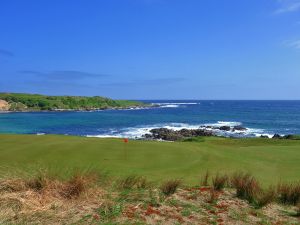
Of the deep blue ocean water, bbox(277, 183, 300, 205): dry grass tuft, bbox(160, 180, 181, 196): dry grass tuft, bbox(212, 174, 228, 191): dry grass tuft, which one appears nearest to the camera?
bbox(277, 183, 300, 205): dry grass tuft

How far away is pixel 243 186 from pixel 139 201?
101 inches

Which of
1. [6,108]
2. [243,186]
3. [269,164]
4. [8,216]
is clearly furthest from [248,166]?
[6,108]

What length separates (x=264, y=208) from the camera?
8336mm

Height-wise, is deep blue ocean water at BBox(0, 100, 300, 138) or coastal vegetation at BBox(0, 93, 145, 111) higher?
coastal vegetation at BBox(0, 93, 145, 111)

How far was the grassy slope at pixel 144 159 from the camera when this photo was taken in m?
11.6

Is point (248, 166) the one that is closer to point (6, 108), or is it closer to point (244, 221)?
point (244, 221)

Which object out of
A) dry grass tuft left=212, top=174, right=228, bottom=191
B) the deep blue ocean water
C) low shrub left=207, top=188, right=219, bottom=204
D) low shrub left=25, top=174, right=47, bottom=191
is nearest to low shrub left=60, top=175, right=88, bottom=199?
low shrub left=25, top=174, right=47, bottom=191

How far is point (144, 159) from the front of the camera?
1293 centimetres

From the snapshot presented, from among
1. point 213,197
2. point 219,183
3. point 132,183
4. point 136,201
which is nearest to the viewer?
point 136,201

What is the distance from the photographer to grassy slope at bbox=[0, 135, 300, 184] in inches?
456

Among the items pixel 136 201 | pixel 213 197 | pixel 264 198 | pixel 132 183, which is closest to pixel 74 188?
pixel 136 201

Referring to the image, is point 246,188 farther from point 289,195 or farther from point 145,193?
point 145,193

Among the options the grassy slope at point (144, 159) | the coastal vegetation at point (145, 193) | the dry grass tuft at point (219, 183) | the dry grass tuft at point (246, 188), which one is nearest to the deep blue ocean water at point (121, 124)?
the grassy slope at point (144, 159)

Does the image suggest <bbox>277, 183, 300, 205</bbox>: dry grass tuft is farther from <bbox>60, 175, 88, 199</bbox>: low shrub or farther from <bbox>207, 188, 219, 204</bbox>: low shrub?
<bbox>60, 175, 88, 199</bbox>: low shrub
